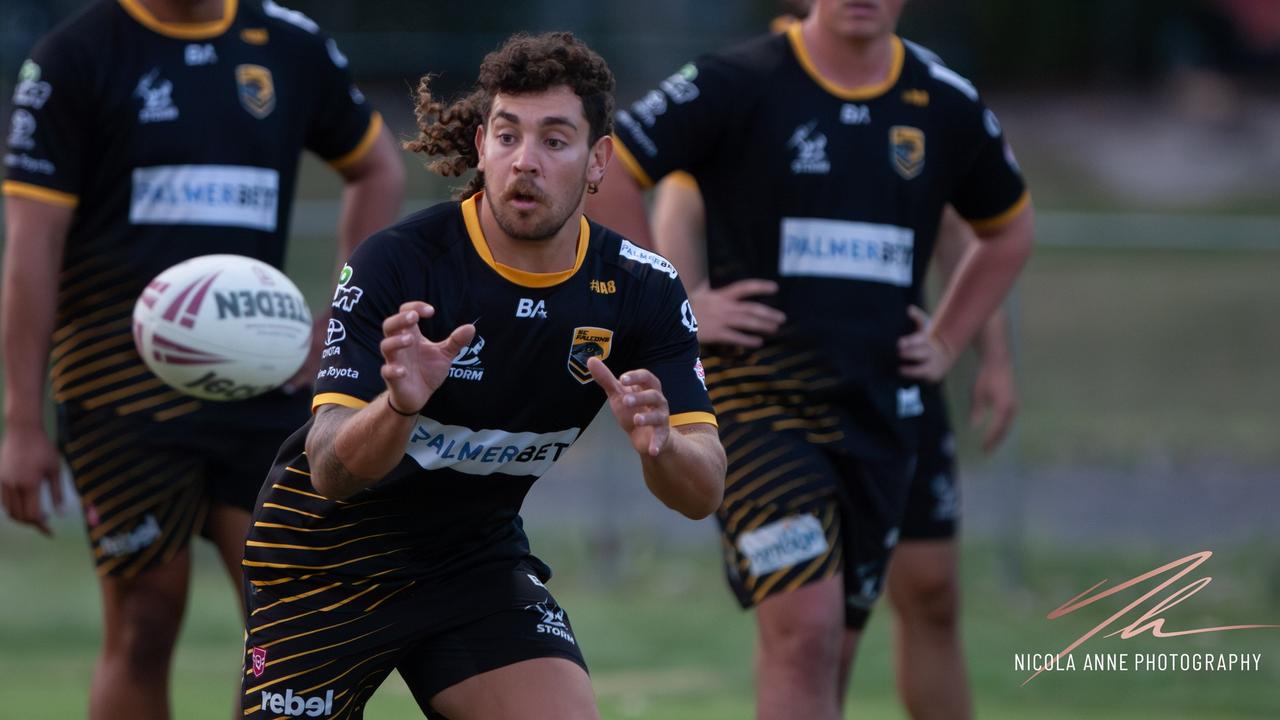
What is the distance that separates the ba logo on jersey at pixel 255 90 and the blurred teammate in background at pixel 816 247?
3.43ft

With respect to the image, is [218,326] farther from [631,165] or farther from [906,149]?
[906,149]

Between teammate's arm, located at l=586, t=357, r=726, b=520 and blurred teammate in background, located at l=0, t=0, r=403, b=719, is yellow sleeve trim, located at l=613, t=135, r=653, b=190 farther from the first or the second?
teammate's arm, located at l=586, t=357, r=726, b=520

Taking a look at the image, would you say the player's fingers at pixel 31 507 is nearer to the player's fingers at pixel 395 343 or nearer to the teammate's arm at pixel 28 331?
the teammate's arm at pixel 28 331

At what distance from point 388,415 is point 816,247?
2084 mm

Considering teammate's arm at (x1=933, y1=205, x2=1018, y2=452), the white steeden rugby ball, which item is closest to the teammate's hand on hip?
the white steeden rugby ball

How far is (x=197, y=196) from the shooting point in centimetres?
523

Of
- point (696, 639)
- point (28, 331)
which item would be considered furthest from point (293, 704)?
point (696, 639)

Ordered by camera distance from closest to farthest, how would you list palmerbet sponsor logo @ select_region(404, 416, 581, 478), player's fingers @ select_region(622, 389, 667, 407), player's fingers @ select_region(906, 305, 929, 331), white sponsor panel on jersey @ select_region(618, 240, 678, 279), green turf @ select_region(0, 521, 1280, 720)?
player's fingers @ select_region(622, 389, 667, 407)
palmerbet sponsor logo @ select_region(404, 416, 581, 478)
white sponsor panel on jersey @ select_region(618, 240, 678, 279)
player's fingers @ select_region(906, 305, 929, 331)
green turf @ select_region(0, 521, 1280, 720)

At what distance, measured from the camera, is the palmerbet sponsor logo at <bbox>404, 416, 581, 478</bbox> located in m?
3.99

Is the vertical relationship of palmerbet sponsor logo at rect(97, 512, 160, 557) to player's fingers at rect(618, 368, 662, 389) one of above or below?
below

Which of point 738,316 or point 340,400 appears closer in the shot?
point 340,400

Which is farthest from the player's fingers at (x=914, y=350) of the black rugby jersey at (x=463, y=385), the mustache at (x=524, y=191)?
the mustache at (x=524, y=191)

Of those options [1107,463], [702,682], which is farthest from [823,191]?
[1107,463]

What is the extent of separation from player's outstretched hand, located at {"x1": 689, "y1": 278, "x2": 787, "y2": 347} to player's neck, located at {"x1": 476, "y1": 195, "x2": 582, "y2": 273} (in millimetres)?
1299
